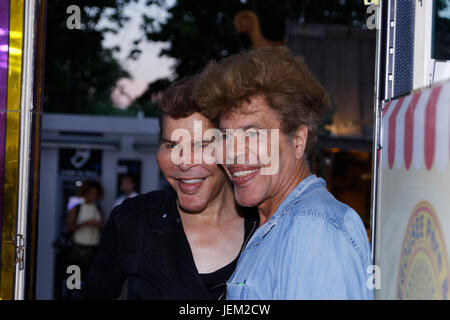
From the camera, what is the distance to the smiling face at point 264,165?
1.83 m

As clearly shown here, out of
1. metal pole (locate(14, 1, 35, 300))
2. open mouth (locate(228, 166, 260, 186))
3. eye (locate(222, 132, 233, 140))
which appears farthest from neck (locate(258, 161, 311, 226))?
metal pole (locate(14, 1, 35, 300))

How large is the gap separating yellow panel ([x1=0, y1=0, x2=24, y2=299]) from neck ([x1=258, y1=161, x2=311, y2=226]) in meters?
0.96

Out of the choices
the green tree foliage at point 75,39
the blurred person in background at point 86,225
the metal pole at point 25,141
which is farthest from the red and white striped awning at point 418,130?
the green tree foliage at point 75,39

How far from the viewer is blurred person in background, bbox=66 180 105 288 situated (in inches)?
263

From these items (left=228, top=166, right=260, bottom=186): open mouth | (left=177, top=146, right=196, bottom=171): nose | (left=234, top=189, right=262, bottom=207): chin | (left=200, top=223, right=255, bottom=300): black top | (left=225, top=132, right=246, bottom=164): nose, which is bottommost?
(left=200, top=223, right=255, bottom=300): black top

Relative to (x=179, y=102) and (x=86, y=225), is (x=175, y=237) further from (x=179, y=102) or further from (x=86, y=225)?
(x=86, y=225)

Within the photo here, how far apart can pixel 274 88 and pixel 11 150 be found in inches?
40.0

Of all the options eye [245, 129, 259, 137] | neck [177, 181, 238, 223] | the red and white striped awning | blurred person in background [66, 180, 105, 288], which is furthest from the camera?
blurred person in background [66, 180, 105, 288]

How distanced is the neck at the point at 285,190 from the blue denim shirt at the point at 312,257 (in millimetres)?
187

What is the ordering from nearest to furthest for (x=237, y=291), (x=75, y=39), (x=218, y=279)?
(x=237, y=291) → (x=218, y=279) → (x=75, y=39)

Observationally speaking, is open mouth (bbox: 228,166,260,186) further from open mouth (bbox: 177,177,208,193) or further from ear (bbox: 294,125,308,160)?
open mouth (bbox: 177,177,208,193)

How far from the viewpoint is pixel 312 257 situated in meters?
1.42

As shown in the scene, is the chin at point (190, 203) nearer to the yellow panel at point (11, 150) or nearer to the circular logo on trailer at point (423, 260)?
the yellow panel at point (11, 150)

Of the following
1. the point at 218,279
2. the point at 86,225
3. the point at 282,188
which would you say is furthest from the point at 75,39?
the point at 282,188
